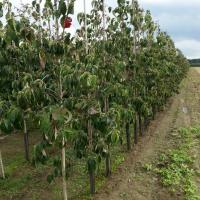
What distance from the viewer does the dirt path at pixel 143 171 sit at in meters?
10.2

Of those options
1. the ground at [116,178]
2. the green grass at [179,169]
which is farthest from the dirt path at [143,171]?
the green grass at [179,169]

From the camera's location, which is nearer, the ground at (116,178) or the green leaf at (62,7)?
the green leaf at (62,7)

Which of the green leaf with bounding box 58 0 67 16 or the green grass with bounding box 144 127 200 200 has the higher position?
the green leaf with bounding box 58 0 67 16

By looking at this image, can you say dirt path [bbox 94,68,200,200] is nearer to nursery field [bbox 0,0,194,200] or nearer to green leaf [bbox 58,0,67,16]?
nursery field [bbox 0,0,194,200]

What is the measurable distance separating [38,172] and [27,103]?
252 inches

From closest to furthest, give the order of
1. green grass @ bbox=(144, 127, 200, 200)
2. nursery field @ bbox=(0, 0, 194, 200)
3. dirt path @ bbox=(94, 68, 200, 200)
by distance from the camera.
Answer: nursery field @ bbox=(0, 0, 194, 200) < dirt path @ bbox=(94, 68, 200, 200) < green grass @ bbox=(144, 127, 200, 200)

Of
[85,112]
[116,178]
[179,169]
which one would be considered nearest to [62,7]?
[85,112]

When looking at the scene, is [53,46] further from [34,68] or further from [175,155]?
[175,155]

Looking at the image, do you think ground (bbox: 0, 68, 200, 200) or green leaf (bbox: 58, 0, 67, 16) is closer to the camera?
green leaf (bbox: 58, 0, 67, 16)

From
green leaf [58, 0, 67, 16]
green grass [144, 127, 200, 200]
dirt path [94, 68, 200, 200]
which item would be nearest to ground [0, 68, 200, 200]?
dirt path [94, 68, 200, 200]

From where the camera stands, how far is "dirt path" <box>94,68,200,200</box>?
403 inches

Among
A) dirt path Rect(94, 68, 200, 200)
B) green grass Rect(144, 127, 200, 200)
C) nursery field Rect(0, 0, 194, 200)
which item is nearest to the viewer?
nursery field Rect(0, 0, 194, 200)

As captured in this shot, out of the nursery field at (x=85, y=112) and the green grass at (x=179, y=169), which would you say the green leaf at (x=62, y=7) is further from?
the green grass at (x=179, y=169)

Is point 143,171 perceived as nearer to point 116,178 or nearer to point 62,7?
point 116,178
